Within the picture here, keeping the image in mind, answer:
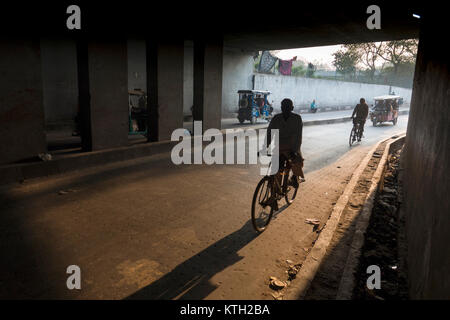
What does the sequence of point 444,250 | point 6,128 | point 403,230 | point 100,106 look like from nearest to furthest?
point 444,250 < point 403,230 < point 6,128 < point 100,106

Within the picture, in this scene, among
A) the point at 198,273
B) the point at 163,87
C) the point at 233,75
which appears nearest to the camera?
the point at 198,273

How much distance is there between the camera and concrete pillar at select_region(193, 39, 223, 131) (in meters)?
13.3

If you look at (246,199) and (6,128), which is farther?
(6,128)

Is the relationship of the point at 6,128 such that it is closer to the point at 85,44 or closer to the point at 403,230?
the point at 85,44

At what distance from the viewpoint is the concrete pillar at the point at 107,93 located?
9.27 metres

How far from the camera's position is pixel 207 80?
44.5 ft

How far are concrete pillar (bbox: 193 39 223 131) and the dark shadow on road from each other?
950cm

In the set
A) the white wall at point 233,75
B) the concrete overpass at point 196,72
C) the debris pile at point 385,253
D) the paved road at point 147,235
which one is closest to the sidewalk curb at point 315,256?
the paved road at point 147,235

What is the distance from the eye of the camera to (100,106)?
377 inches

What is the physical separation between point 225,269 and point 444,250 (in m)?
2.55

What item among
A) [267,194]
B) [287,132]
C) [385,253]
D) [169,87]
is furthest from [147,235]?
[169,87]

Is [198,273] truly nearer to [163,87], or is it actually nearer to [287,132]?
[287,132]

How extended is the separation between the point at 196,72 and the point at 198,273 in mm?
10898
